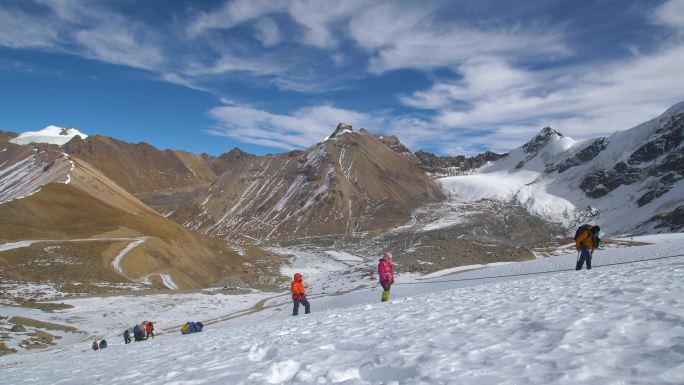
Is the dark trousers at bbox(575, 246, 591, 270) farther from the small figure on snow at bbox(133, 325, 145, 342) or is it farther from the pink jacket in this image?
the small figure on snow at bbox(133, 325, 145, 342)

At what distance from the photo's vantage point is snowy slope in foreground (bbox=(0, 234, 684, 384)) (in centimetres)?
507

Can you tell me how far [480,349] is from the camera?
20.9ft

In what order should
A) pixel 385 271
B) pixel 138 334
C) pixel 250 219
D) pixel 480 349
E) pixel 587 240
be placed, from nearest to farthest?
pixel 480 349 → pixel 385 271 → pixel 587 240 → pixel 138 334 → pixel 250 219

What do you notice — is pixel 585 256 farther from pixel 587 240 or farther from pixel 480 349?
pixel 480 349

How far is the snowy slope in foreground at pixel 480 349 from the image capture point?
5.07 meters

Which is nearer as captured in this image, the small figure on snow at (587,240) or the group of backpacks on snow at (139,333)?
the small figure on snow at (587,240)

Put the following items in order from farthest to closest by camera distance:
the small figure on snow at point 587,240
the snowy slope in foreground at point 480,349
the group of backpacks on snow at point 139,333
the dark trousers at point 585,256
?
1. the group of backpacks on snow at point 139,333
2. the dark trousers at point 585,256
3. the small figure on snow at point 587,240
4. the snowy slope in foreground at point 480,349

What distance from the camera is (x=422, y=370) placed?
A: 579 cm

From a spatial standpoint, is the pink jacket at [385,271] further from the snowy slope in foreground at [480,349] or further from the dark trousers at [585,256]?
the dark trousers at [585,256]

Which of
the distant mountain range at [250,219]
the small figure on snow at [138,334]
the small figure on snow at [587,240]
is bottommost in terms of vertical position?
the small figure on snow at [138,334]

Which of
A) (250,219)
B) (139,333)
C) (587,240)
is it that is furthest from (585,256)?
(250,219)

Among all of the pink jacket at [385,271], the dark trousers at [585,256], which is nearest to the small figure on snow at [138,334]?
the pink jacket at [385,271]

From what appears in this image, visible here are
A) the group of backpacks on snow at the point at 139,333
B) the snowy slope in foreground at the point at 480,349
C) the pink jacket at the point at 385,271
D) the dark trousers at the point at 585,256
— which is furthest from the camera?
the group of backpacks on snow at the point at 139,333

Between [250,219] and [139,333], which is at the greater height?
[250,219]
